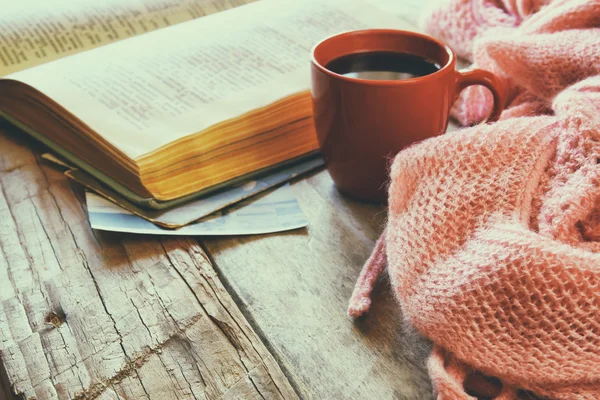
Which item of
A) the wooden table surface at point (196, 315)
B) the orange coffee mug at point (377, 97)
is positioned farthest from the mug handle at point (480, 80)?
the wooden table surface at point (196, 315)

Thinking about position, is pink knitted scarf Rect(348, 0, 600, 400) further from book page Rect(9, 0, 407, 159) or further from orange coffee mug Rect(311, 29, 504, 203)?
book page Rect(9, 0, 407, 159)

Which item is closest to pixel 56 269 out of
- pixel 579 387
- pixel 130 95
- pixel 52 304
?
pixel 52 304

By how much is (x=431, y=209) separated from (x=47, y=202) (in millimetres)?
320

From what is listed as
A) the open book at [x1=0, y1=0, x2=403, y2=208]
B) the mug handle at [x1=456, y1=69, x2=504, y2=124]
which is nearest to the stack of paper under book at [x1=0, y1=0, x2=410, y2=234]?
the open book at [x1=0, y1=0, x2=403, y2=208]

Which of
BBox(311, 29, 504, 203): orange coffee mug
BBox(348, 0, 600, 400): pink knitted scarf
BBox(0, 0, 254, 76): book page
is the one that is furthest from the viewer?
BBox(0, 0, 254, 76): book page

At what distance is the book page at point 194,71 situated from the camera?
50cm

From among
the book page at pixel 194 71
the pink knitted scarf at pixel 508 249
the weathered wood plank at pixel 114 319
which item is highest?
the pink knitted scarf at pixel 508 249

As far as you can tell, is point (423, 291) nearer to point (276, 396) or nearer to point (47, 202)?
point (276, 396)

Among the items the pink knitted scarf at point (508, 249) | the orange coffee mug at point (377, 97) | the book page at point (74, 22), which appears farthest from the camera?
the book page at point (74, 22)

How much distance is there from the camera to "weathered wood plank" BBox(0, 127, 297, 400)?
34cm

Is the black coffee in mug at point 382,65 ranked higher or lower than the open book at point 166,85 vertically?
higher

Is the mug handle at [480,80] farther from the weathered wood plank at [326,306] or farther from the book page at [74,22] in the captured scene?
the book page at [74,22]

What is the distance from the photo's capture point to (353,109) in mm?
436

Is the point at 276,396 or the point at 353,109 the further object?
the point at 353,109
